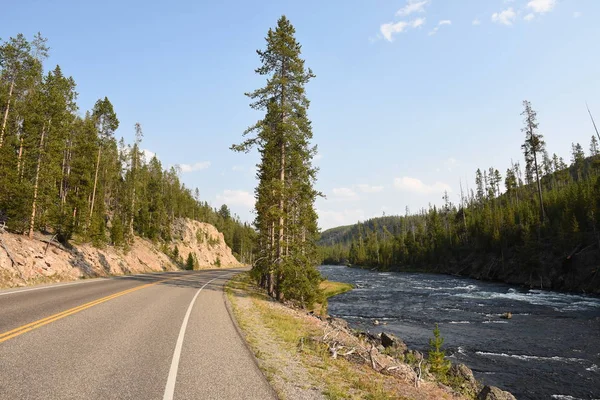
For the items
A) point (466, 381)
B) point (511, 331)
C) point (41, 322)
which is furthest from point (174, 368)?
point (511, 331)

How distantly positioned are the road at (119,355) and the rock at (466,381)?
714 centimetres

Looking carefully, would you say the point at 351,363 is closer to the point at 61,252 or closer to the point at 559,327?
the point at 559,327

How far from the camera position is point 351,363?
8.56m

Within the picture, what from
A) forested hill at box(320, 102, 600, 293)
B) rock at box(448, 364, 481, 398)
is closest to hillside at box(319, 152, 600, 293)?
forested hill at box(320, 102, 600, 293)

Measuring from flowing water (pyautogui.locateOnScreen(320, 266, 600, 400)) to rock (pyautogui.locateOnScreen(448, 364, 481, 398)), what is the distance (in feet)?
7.57

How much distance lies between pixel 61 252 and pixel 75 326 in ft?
69.4

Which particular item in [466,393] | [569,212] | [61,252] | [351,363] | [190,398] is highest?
[569,212]

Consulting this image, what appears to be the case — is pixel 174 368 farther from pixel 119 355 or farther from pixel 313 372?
pixel 313 372

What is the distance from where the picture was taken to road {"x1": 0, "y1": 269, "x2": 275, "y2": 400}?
5086 millimetres

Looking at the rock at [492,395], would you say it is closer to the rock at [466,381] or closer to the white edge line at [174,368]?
the rock at [466,381]

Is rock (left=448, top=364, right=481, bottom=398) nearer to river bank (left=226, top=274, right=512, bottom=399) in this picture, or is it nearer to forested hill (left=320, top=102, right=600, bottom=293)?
river bank (left=226, top=274, right=512, bottom=399)

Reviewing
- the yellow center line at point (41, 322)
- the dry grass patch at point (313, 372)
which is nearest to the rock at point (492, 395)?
the dry grass patch at point (313, 372)

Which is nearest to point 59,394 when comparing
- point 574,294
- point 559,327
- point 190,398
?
point 190,398

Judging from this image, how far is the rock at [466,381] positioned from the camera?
10.1m
